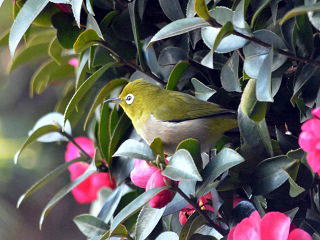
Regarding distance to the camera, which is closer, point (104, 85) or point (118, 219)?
point (118, 219)

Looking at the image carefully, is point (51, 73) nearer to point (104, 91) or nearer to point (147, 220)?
point (104, 91)

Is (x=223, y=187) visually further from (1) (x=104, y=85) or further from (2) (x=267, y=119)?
(1) (x=104, y=85)

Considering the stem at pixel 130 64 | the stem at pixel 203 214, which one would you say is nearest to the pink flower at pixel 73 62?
the stem at pixel 130 64

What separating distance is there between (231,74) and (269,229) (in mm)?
319

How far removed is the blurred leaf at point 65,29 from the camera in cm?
154

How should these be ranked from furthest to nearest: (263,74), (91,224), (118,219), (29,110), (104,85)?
1. (29,110)
2. (104,85)
3. (91,224)
4. (118,219)
5. (263,74)

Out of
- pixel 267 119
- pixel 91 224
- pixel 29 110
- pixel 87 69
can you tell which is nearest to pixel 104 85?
pixel 87 69

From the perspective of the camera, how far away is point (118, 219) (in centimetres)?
121

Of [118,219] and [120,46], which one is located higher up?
[120,46]

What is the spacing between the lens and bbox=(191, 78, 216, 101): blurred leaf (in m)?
1.31

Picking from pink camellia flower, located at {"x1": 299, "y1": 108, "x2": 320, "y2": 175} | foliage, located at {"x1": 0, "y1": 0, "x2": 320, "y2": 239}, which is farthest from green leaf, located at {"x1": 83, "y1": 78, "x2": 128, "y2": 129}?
pink camellia flower, located at {"x1": 299, "y1": 108, "x2": 320, "y2": 175}

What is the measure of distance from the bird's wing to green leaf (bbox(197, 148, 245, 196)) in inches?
8.8

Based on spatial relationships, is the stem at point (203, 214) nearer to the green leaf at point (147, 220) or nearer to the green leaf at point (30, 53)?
the green leaf at point (147, 220)

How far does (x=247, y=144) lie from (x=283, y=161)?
0.08m
